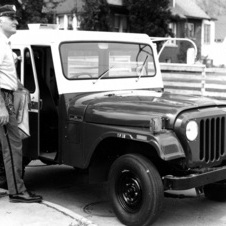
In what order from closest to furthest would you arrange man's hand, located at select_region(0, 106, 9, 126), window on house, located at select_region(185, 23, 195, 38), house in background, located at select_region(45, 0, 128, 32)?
man's hand, located at select_region(0, 106, 9, 126), house in background, located at select_region(45, 0, 128, 32), window on house, located at select_region(185, 23, 195, 38)

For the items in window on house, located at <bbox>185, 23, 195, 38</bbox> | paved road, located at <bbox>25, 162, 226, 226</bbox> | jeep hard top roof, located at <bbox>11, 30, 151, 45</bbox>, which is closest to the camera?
paved road, located at <bbox>25, 162, 226, 226</bbox>

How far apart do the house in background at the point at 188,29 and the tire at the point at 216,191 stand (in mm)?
33839

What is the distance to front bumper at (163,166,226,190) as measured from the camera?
5.06 metres

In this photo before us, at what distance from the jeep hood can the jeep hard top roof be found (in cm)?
73

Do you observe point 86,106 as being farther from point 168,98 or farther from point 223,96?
point 223,96

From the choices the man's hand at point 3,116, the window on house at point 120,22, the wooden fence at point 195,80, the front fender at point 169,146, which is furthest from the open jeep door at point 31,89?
the window on house at point 120,22

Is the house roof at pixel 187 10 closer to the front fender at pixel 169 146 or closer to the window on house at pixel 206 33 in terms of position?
the window on house at pixel 206 33

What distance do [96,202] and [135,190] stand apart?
1.16 m

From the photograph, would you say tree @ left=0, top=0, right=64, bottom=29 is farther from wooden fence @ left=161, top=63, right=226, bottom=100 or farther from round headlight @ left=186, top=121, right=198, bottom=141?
round headlight @ left=186, top=121, right=198, bottom=141

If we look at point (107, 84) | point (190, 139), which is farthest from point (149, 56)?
point (190, 139)

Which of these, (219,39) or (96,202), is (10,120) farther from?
(219,39)

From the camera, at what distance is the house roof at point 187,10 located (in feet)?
152

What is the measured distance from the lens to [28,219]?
5.30 m

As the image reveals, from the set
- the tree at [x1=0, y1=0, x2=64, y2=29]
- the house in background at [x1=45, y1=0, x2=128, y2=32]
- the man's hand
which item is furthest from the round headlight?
the house in background at [x1=45, y1=0, x2=128, y2=32]
